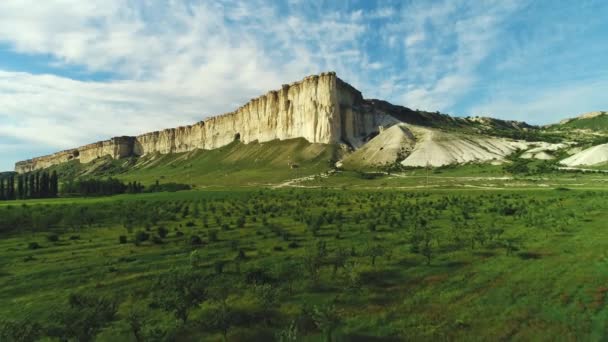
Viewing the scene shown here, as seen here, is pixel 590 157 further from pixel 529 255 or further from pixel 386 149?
pixel 529 255

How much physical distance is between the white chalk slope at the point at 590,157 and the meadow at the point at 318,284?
3719 inches

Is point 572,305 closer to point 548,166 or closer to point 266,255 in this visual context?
point 266,255

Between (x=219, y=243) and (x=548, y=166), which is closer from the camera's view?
(x=219, y=243)

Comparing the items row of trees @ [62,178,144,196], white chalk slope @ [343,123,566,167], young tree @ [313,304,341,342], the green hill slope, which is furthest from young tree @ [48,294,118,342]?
white chalk slope @ [343,123,566,167]

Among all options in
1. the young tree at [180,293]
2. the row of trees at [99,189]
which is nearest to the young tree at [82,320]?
the young tree at [180,293]

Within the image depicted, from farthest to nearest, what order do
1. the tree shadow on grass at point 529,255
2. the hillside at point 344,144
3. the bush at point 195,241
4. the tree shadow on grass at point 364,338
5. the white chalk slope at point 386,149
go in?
the white chalk slope at point 386,149
the hillside at point 344,144
the bush at point 195,241
the tree shadow on grass at point 529,255
the tree shadow on grass at point 364,338

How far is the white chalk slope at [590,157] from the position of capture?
10219cm

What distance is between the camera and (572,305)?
15.1m

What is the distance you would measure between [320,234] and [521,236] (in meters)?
16.5

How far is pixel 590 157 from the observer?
345ft

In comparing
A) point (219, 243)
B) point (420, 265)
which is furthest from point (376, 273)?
point (219, 243)

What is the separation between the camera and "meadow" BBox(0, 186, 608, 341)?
13.5 metres

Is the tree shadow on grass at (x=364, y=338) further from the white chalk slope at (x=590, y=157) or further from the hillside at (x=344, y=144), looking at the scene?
the white chalk slope at (x=590, y=157)

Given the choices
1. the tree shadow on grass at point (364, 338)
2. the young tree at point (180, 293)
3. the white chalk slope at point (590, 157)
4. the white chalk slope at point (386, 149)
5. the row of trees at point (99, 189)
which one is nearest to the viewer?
the tree shadow on grass at point (364, 338)
